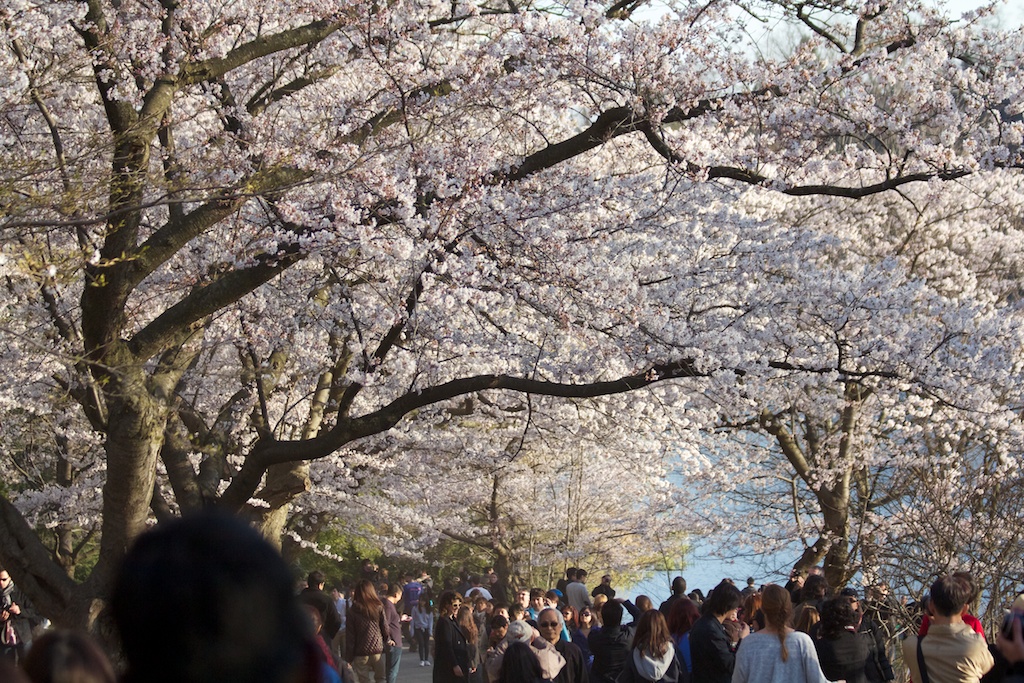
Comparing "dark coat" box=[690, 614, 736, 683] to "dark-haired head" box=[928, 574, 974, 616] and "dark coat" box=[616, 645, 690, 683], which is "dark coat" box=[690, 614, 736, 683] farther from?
"dark-haired head" box=[928, 574, 974, 616]

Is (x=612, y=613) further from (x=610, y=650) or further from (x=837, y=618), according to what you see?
(x=837, y=618)

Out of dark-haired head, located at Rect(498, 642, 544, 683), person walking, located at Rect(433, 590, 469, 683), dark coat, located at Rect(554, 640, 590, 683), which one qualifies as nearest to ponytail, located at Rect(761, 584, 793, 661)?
dark-haired head, located at Rect(498, 642, 544, 683)

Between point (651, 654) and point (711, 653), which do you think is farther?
point (651, 654)

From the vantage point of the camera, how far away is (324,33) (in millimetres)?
8898

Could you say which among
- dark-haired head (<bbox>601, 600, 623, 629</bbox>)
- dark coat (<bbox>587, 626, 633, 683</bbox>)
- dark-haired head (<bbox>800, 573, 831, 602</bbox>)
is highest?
dark-haired head (<bbox>800, 573, 831, 602</bbox>)

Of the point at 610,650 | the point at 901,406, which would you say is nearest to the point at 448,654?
the point at 610,650

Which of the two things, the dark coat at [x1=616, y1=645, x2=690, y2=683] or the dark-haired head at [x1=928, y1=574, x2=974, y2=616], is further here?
the dark coat at [x1=616, y1=645, x2=690, y2=683]

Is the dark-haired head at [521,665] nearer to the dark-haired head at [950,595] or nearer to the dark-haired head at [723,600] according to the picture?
the dark-haired head at [723,600]

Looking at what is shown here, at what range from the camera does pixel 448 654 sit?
30.7 feet

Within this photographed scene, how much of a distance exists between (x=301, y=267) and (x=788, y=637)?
25.5ft

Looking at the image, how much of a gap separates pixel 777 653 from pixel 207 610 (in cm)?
421

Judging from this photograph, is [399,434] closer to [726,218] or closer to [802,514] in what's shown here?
[726,218]

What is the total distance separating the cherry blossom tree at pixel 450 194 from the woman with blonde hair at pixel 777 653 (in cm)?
313

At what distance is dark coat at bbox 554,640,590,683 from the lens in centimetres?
753
